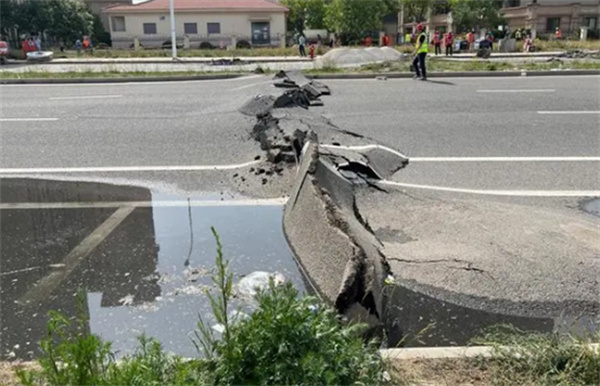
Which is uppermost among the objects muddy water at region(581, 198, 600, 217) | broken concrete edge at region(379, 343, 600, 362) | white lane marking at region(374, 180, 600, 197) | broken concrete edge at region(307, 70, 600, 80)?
broken concrete edge at region(307, 70, 600, 80)

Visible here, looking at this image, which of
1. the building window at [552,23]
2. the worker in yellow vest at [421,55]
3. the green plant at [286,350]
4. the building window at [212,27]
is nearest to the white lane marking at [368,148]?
the green plant at [286,350]

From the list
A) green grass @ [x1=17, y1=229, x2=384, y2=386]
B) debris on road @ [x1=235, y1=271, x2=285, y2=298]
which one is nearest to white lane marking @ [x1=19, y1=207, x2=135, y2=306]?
debris on road @ [x1=235, y1=271, x2=285, y2=298]

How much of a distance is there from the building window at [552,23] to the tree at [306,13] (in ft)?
92.4

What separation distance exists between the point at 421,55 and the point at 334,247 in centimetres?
1437

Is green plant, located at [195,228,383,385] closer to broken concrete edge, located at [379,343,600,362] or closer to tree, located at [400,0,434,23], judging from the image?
broken concrete edge, located at [379,343,600,362]

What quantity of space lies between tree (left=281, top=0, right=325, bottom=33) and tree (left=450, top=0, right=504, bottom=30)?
17.8 metres

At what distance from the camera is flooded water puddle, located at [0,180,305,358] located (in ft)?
11.1

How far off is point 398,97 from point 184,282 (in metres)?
9.73

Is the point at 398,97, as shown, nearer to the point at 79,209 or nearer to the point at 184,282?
the point at 79,209

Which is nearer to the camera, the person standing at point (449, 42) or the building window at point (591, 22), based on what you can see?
the person standing at point (449, 42)

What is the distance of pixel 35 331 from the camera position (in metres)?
3.28

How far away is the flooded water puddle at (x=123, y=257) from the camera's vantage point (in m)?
3.37

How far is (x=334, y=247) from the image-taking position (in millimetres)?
3500

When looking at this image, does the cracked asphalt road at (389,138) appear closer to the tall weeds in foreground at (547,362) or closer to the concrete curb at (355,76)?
the tall weeds in foreground at (547,362)
